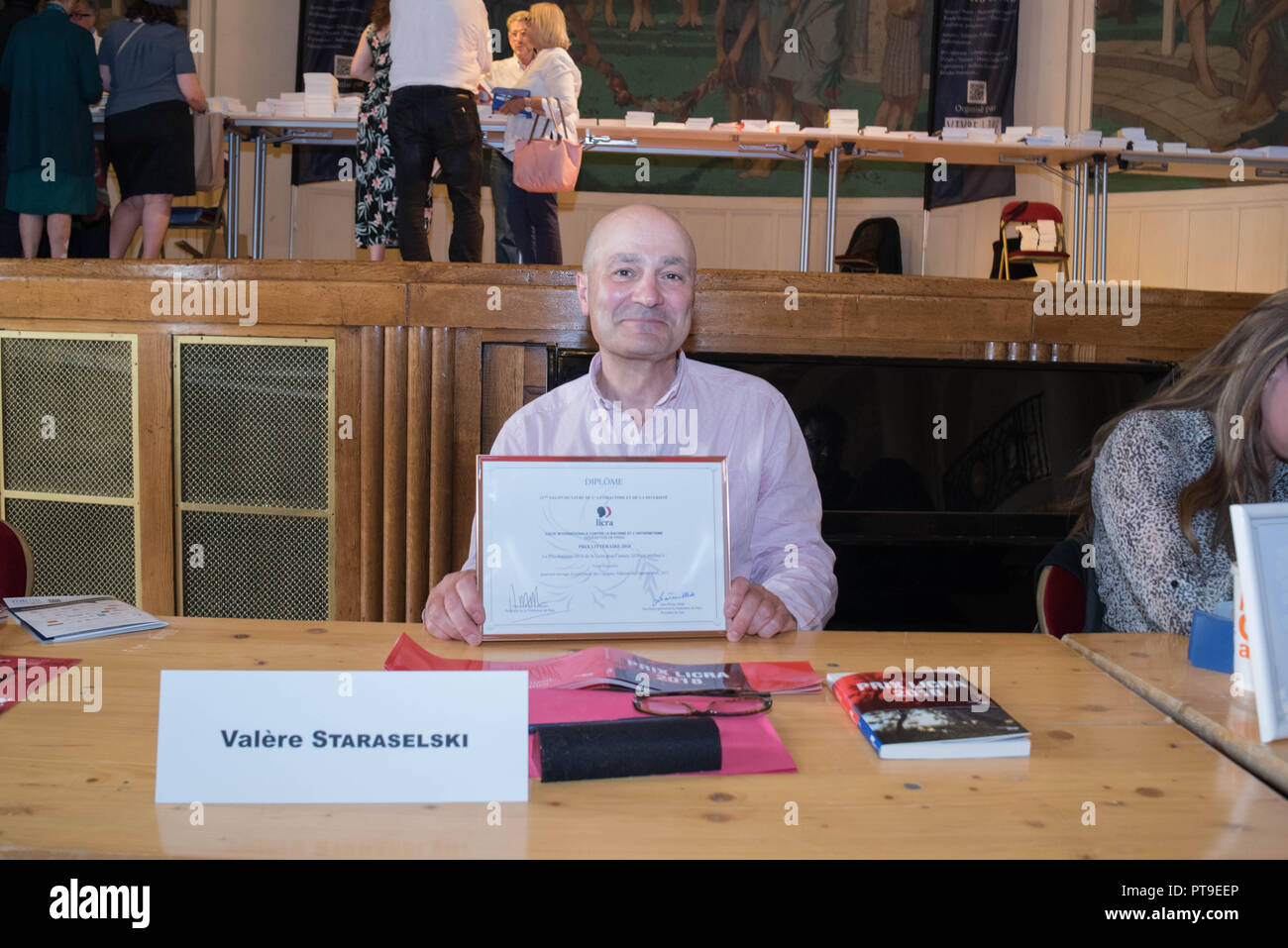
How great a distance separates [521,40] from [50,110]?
236cm

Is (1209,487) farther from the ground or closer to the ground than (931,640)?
farther from the ground

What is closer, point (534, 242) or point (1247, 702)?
point (1247, 702)

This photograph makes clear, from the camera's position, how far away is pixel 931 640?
65.7 inches

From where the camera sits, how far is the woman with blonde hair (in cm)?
191

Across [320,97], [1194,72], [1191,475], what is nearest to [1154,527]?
[1191,475]

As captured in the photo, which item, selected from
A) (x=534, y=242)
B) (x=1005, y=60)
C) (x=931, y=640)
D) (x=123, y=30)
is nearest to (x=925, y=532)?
(x=931, y=640)

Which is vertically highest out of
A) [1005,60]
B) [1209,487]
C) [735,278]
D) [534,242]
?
[1005,60]

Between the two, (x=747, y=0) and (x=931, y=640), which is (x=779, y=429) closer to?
(x=931, y=640)

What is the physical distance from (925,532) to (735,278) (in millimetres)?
1132

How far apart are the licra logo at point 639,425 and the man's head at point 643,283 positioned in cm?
14

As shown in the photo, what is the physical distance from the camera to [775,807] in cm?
104

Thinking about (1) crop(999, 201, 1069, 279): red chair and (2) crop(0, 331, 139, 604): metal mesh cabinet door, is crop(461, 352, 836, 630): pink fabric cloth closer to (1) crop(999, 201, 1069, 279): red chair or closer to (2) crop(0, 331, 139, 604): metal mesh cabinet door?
(2) crop(0, 331, 139, 604): metal mesh cabinet door

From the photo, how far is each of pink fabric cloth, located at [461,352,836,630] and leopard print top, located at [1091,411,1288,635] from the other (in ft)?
1.87

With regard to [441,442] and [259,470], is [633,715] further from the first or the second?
[259,470]
